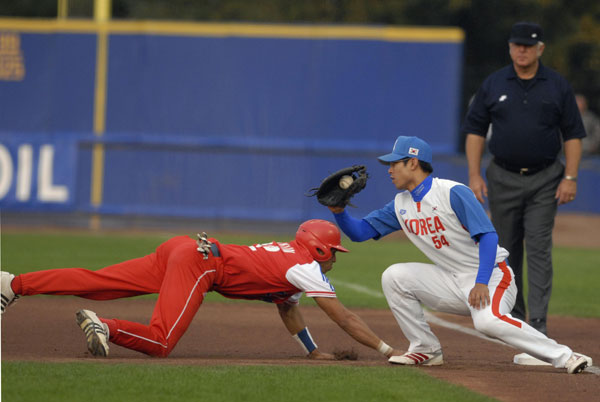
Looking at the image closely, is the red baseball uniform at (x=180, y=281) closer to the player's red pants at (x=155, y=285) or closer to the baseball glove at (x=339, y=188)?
the player's red pants at (x=155, y=285)

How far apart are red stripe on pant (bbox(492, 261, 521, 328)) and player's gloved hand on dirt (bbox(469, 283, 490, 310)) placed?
0.20ft

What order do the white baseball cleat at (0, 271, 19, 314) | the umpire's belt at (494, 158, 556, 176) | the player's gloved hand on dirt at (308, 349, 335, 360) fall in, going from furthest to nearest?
the umpire's belt at (494, 158, 556, 176)
the player's gloved hand on dirt at (308, 349, 335, 360)
the white baseball cleat at (0, 271, 19, 314)

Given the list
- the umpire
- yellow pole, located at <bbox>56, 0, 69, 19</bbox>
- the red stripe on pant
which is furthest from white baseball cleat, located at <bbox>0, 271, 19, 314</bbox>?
yellow pole, located at <bbox>56, 0, 69, 19</bbox>

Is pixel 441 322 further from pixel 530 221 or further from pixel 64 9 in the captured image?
pixel 64 9

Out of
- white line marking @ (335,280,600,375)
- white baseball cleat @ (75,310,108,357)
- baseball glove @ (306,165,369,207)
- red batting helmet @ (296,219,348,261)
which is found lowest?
white line marking @ (335,280,600,375)

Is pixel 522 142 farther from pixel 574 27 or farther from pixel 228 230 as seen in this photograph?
pixel 574 27

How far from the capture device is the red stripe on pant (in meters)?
6.02

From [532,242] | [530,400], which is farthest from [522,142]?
[530,400]

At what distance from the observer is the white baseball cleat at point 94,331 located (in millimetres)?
5988

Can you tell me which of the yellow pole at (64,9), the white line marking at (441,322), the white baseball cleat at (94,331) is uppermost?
the yellow pole at (64,9)

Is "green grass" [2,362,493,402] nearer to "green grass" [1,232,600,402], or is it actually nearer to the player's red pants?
"green grass" [1,232,600,402]

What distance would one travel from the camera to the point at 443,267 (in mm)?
6504

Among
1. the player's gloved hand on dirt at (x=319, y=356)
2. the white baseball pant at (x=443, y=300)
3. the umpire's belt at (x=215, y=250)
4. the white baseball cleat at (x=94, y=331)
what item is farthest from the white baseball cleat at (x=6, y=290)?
the white baseball pant at (x=443, y=300)

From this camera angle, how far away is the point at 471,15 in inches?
1298
